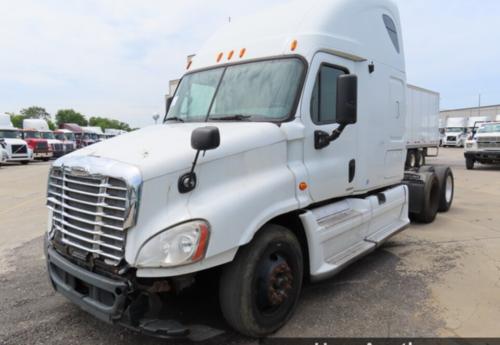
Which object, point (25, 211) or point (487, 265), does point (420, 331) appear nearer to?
point (487, 265)

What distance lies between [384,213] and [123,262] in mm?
3686

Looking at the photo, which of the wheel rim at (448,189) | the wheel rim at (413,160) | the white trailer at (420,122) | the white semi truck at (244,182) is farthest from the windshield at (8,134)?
the wheel rim at (448,189)

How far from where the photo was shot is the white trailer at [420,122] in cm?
1672

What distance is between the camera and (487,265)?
4.97 metres

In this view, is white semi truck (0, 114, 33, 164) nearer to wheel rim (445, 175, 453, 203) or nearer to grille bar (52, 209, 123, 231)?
grille bar (52, 209, 123, 231)

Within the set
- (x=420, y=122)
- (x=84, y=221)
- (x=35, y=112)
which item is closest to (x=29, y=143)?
(x=420, y=122)

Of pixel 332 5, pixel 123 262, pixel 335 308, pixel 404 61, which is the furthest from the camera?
pixel 404 61

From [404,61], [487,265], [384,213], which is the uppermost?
[404,61]

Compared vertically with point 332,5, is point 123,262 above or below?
below

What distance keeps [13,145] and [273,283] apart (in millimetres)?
24560

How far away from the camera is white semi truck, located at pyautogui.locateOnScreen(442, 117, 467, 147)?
41.1 m

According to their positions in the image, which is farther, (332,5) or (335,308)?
(332,5)

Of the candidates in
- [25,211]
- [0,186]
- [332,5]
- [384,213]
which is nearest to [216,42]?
[332,5]

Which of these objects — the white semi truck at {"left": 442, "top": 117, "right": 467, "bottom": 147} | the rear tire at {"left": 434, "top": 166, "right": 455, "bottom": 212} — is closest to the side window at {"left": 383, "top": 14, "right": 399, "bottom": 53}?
the rear tire at {"left": 434, "top": 166, "right": 455, "bottom": 212}
